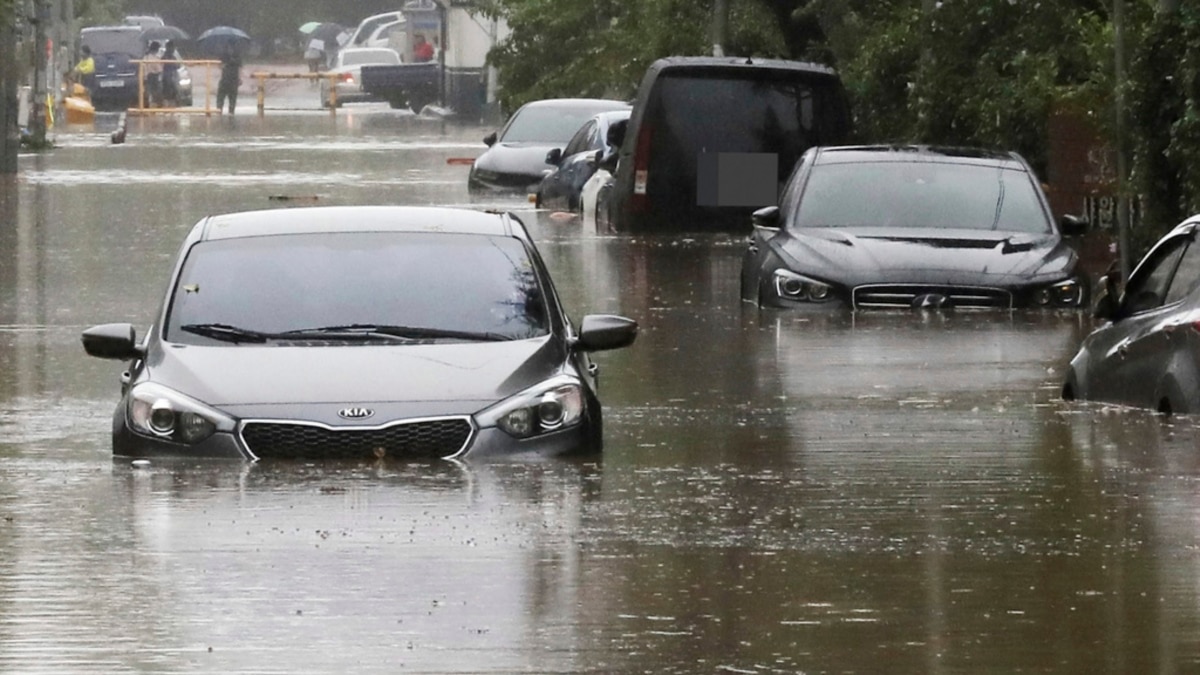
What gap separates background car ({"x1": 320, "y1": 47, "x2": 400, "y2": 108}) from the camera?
7831 centimetres

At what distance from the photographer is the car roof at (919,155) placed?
19.9 meters

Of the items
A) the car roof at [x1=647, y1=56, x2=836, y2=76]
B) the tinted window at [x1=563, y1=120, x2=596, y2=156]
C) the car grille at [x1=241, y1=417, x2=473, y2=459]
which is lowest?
the tinted window at [x1=563, y1=120, x2=596, y2=156]

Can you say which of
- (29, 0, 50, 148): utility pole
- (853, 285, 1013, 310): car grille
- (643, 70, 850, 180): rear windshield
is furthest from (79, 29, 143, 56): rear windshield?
(853, 285, 1013, 310): car grille

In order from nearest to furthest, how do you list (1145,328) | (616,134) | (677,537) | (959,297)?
(677,537) < (1145,328) < (959,297) < (616,134)

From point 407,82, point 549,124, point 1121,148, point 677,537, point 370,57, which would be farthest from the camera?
point 370,57

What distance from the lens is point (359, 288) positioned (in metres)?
11.8

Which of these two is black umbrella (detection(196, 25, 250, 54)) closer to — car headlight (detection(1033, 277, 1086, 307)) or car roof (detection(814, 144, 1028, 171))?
car roof (detection(814, 144, 1028, 171))

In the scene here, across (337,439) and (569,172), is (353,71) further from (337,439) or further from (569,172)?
(337,439)

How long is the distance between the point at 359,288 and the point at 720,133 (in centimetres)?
1328

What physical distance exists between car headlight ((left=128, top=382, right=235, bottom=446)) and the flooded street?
0.14 meters

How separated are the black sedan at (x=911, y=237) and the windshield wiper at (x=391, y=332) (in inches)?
280

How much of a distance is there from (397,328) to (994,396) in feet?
13.1

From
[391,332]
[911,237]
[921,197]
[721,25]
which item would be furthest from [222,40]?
[391,332]

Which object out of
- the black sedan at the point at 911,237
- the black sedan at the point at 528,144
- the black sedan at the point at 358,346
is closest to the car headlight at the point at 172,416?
the black sedan at the point at 358,346
